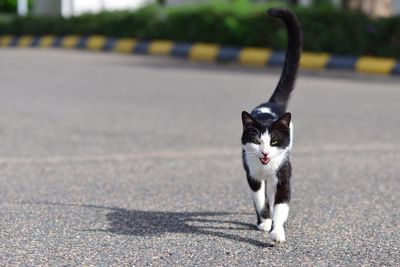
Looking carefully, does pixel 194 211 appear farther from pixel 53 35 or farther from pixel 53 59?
pixel 53 35

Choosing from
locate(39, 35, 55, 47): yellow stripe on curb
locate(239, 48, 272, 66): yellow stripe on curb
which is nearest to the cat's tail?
locate(239, 48, 272, 66): yellow stripe on curb

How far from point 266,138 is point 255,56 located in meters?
11.2

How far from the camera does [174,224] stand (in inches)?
167

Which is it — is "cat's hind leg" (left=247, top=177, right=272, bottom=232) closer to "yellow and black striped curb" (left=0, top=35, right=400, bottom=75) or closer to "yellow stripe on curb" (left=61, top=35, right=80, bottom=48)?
"yellow and black striped curb" (left=0, top=35, right=400, bottom=75)

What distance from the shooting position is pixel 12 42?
2138 centimetres

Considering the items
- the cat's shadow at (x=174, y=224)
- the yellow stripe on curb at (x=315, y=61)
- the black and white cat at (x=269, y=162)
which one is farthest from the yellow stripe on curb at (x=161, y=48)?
the black and white cat at (x=269, y=162)

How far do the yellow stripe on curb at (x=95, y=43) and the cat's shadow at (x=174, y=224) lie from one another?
46.6 feet

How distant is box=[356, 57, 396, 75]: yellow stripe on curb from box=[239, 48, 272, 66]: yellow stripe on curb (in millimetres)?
1768

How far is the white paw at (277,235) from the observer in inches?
149

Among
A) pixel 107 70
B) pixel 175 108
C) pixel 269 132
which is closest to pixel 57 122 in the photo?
pixel 175 108

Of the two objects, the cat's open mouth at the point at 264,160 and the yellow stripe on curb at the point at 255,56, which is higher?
the cat's open mouth at the point at 264,160

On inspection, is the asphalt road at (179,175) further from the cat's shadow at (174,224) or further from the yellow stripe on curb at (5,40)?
the yellow stripe on curb at (5,40)

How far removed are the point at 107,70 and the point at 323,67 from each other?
11.9 feet

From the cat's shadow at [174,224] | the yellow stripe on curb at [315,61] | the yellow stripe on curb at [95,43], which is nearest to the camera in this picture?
the cat's shadow at [174,224]
